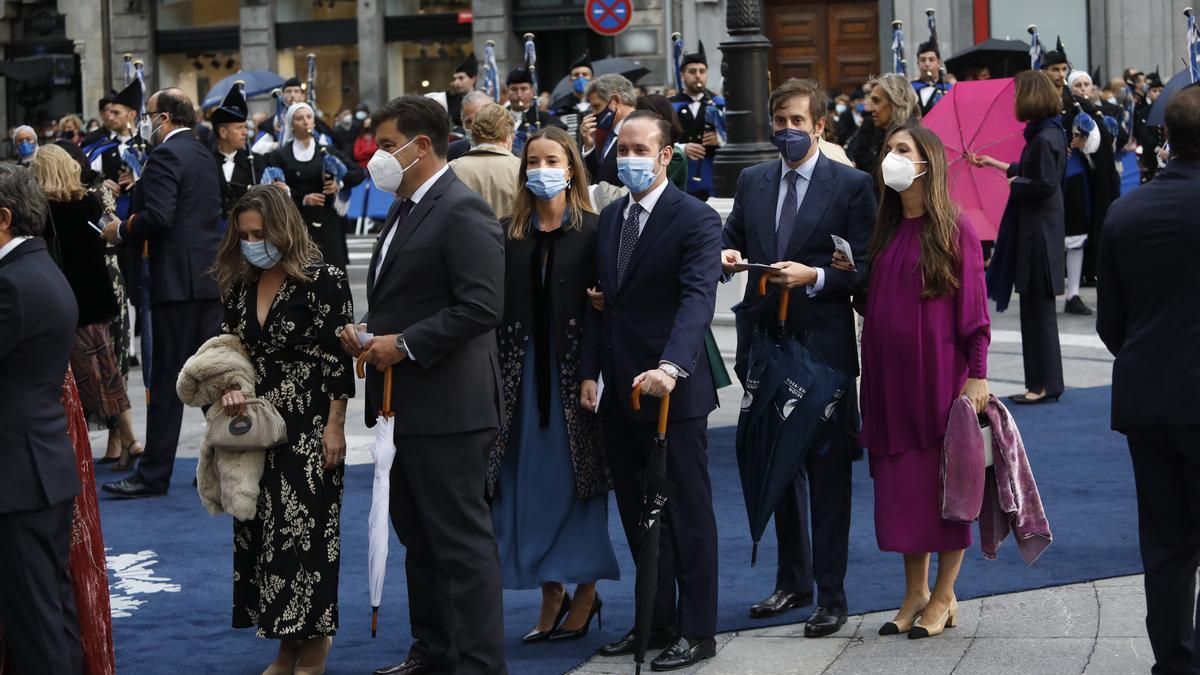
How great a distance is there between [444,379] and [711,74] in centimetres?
2374

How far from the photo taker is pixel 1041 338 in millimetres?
11336

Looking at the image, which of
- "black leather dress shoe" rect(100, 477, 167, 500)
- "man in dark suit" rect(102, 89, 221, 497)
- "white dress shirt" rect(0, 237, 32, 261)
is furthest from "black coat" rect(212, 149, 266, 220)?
"white dress shirt" rect(0, 237, 32, 261)

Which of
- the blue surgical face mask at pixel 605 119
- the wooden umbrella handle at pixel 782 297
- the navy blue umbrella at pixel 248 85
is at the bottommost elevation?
the wooden umbrella handle at pixel 782 297

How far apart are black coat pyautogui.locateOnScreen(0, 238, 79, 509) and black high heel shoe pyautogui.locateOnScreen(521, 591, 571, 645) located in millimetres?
2022

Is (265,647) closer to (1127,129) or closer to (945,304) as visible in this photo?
(945,304)

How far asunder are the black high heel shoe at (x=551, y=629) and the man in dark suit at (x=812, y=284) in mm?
700

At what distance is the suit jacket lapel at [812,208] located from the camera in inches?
269

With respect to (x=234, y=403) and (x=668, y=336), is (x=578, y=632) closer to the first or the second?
(x=668, y=336)

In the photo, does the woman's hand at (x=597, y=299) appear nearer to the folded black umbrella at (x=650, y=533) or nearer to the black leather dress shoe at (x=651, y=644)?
the folded black umbrella at (x=650, y=533)

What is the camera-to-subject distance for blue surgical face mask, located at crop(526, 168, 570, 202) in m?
6.67

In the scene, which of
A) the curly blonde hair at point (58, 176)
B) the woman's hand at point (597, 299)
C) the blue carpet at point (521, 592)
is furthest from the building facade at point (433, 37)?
the woman's hand at point (597, 299)

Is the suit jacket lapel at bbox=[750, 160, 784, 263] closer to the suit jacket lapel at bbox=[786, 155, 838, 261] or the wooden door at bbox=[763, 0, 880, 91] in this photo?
the suit jacket lapel at bbox=[786, 155, 838, 261]

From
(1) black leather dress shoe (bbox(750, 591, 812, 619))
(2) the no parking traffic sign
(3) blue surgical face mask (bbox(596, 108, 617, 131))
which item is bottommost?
(1) black leather dress shoe (bbox(750, 591, 812, 619))

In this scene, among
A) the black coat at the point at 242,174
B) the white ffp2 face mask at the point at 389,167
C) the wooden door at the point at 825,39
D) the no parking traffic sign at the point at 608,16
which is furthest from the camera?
the wooden door at the point at 825,39
